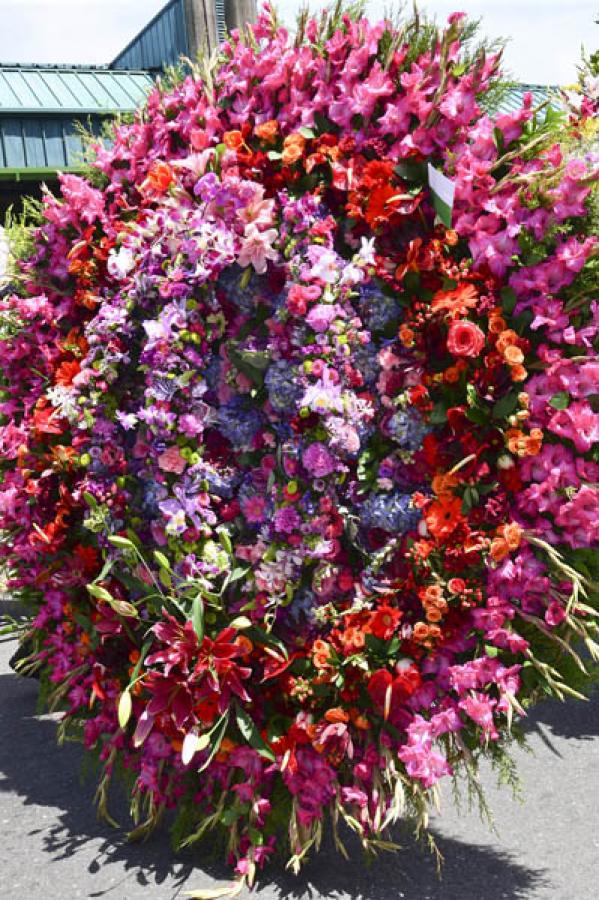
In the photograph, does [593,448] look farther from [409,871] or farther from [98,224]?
[98,224]

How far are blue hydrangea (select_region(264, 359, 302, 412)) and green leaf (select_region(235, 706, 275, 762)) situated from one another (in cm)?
88

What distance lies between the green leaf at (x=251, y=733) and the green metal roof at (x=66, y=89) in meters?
9.27

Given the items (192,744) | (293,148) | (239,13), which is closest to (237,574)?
(192,744)

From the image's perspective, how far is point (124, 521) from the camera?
332 cm

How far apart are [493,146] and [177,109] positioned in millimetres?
1098

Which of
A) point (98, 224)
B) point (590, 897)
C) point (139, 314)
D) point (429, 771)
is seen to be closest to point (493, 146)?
point (139, 314)

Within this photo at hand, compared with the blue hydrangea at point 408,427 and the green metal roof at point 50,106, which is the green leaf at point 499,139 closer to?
the blue hydrangea at point 408,427

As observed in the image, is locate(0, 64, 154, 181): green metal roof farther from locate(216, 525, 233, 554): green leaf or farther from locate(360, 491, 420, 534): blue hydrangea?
locate(360, 491, 420, 534): blue hydrangea

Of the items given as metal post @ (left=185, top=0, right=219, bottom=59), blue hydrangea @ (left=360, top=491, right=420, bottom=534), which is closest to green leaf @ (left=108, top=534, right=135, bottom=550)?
blue hydrangea @ (left=360, top=491, right=420, bottom=534)

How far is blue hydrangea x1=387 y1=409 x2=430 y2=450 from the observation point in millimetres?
2959

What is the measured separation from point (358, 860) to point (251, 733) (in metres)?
0.58

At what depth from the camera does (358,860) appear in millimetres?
3283

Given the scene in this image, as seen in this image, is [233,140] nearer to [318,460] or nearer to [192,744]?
[318,460]

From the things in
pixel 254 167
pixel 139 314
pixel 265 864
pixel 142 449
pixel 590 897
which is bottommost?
pixel 590 897
